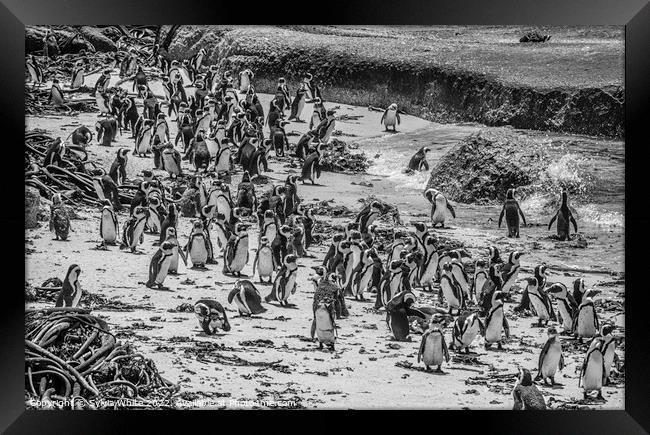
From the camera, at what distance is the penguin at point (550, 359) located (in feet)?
20.6

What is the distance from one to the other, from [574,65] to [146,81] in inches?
116

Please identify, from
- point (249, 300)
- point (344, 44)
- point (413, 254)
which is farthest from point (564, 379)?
point (344, 44)

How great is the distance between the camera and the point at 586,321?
6344 millimetres

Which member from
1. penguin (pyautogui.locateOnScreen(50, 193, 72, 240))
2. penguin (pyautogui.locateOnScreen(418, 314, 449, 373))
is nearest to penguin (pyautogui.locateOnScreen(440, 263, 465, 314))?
penguin (pyautogui.locateOnScreen(418, 314, 449, 373))

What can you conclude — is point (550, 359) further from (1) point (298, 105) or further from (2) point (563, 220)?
(1) point (298, 105)

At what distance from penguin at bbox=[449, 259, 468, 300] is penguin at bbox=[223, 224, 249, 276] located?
1.40 metres

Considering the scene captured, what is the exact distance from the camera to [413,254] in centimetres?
648

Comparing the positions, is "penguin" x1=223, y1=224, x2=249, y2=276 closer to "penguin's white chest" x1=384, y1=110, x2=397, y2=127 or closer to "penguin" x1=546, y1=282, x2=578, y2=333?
"penguin's white chest" x1=384, y1=110, x2=397, y2=127

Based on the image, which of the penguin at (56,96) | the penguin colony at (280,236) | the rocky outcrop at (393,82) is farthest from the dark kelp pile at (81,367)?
the rocky outcrop at (393,82)

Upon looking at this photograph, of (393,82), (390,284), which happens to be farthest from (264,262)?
(393,82)

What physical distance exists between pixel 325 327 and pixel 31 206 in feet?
6.96

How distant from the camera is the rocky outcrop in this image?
21.5 feet
